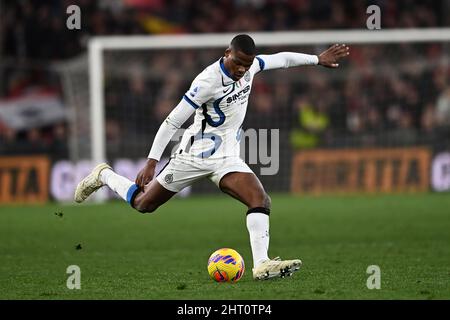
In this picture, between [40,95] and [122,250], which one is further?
[40,95]

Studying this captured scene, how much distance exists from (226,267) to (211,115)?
1.60 meters

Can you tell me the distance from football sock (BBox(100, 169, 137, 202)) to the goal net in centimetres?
1022

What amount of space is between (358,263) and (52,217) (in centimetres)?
820

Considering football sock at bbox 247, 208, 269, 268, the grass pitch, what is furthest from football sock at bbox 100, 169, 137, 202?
football sock at bbox 247, 208, 269, 268

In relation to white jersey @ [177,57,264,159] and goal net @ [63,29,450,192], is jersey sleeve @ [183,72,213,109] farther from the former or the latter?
goal net @ [63,29,450,192]

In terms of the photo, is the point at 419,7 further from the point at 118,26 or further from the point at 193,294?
the point at 193,294

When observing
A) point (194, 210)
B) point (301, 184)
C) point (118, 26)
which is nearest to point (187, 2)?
point (118, 26)

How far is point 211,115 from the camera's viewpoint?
9.84m

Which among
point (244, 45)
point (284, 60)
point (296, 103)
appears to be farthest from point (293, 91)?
point (244, 45)

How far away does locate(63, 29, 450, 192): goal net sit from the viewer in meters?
22.1

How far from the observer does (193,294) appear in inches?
331

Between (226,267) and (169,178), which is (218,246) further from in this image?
(226,267)

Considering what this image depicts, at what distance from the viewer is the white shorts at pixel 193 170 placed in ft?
32.3
